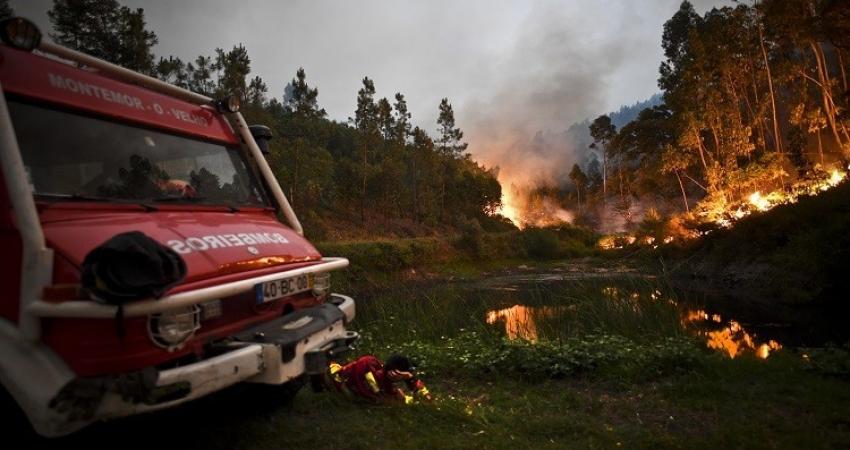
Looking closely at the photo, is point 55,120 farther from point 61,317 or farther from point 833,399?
point 833,399

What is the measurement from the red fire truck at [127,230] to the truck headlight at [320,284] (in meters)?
0.03

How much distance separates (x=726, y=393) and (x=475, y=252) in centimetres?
3135

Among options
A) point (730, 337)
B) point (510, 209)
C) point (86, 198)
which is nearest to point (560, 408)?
point (86, 198)

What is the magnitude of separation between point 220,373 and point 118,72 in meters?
3.06

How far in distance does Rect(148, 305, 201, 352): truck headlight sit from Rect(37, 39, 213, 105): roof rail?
2366 millimetres

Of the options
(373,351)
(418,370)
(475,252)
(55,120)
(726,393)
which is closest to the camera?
(55,120)

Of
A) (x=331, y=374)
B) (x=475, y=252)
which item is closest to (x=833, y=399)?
(x=331, y=374)

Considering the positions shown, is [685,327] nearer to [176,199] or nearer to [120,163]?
[176,199]

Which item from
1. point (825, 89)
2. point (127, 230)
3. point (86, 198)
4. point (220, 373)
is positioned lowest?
point (220, 373)

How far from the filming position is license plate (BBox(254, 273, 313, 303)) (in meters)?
3.57

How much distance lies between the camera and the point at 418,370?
5887 millimetres

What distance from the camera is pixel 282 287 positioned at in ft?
A: 12.4

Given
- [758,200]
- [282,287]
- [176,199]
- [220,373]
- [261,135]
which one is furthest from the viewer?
[758,200]

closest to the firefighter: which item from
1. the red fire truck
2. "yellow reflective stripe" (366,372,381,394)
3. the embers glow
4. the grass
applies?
"yellow reflective stripe" (366,372,381,394)
